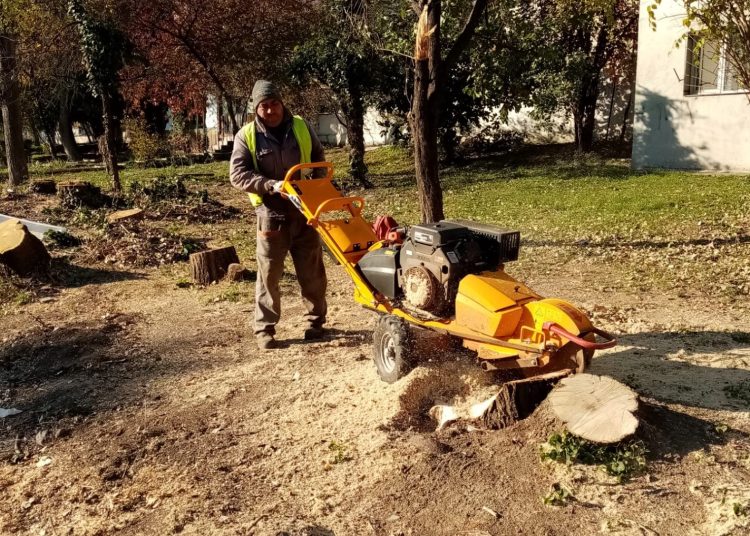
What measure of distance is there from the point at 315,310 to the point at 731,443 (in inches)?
131

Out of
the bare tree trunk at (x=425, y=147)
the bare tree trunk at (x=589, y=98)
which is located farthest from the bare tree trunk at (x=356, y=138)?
the bare tree trunk at (x=425, y=147)

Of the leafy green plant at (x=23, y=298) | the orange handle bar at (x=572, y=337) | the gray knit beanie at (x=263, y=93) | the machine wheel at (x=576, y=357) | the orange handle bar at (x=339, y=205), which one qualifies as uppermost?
the gray knit beanie at (x=263, y=93)

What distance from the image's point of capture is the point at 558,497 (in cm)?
314

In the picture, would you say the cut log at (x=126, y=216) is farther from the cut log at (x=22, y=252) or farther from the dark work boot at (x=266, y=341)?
the dark work boot at (x=266, y=341)

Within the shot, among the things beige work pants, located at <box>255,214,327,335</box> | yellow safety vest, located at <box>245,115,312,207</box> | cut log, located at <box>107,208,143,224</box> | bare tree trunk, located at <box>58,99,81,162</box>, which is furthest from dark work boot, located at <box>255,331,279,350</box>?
bare tree trunk, located at <box>58,99,81,162</box>

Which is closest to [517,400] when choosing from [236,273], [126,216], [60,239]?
[236,273]

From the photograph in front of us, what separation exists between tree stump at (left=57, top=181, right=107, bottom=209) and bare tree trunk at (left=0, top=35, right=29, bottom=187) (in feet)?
18.3

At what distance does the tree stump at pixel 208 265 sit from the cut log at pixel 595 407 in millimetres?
4979

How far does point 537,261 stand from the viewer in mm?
8266

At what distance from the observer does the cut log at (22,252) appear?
7656mm

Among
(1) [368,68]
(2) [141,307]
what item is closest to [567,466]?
(2) [141,307]

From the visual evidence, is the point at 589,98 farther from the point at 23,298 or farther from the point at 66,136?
the point at 66,136

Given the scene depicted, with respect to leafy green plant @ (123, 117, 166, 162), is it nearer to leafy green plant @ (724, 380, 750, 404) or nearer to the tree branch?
the tree branch


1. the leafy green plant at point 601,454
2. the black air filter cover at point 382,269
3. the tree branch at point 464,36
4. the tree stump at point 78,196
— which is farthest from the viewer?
the tree stump at point 78,196
